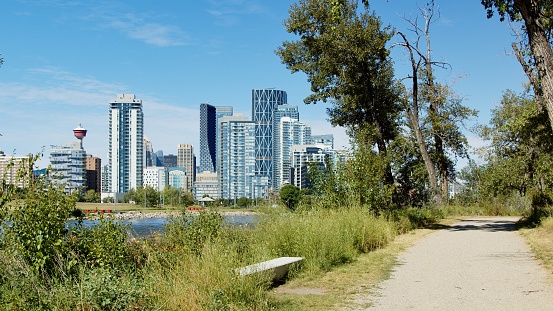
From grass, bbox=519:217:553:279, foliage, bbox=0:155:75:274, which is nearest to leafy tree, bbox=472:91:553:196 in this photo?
grass, bbox=519:217:553:279

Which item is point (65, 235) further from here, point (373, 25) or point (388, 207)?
point (373, 25)

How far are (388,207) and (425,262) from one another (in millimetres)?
7598

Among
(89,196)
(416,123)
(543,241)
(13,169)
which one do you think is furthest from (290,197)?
(416,123)

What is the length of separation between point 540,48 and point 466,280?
5.60m

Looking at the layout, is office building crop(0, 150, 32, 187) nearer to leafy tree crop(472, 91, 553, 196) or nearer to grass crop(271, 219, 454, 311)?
grass crop(271, 219, 454, 311)

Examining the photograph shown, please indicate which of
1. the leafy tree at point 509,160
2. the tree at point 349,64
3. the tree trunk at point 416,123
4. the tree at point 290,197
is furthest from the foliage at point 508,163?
the tree at point 290,197

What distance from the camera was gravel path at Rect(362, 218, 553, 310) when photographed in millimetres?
7477

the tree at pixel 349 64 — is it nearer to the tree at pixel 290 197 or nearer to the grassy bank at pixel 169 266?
the tree at pixel 290 197

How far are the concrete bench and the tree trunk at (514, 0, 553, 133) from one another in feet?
20.6

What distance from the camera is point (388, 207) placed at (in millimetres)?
19172

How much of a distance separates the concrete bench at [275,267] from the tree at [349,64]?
13082 mm

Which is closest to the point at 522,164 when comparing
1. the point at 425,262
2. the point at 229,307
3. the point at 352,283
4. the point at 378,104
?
the point at 378,104

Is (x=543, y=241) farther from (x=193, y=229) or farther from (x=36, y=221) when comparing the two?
(x=36, y=221)

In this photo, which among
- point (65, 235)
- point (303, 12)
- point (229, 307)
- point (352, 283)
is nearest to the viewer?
point (229, 307)
